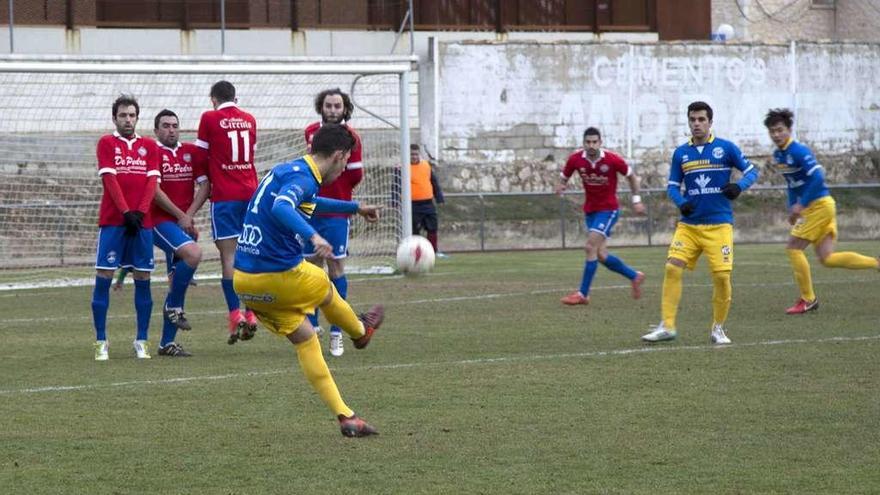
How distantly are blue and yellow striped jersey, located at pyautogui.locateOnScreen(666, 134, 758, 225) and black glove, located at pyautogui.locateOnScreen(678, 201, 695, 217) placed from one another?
0.09 ft

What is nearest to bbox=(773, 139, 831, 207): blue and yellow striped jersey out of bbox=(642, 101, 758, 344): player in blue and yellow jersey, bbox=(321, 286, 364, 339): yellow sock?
bbox=(642, 101, 758, 344): player in blue and yellow jersey

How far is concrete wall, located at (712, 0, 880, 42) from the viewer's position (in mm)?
38031

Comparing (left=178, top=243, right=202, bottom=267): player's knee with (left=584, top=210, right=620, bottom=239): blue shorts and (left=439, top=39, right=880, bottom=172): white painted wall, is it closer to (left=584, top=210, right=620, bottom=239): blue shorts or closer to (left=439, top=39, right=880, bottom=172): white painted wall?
Result: (left=584, top=210, right=620, bottom=239): blue shorts

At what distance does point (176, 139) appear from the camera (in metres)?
13.9

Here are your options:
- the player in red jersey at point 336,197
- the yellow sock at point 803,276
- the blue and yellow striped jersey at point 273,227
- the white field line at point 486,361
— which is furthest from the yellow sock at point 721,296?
the blue and yellow striped jersey at point 273,227

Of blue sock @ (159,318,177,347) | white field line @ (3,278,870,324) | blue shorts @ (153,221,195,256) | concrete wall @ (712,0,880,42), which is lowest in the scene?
white field line @ (3,278,870,324)

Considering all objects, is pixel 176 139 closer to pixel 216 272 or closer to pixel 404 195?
pixel 404 195

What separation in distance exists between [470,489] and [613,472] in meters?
0.74

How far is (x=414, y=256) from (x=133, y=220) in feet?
8.52

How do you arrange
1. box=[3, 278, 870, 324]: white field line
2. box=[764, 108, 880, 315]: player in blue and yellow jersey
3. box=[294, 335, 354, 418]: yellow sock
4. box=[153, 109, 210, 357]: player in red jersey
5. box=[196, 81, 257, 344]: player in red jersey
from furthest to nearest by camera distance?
box=[3, 278, 870, 324]: white field line → box=[764, 108, 880, 315]: player in blue and yellow jersey → box=[196, 81, 257, 344]: player in red jersey → box=[153, 109, 210, 357]: player in red jersey → box=[294, 335, 354, 418]: yellow sock

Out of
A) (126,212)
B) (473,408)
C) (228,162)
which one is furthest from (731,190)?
(126,212)

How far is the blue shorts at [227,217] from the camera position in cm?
1259

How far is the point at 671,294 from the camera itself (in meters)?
12.0

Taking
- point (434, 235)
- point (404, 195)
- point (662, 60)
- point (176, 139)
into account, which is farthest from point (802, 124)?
point (176, 139)
